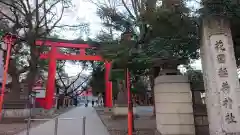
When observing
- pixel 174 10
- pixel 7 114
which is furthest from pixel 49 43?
pixel 174 10

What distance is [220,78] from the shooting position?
18.7 ft

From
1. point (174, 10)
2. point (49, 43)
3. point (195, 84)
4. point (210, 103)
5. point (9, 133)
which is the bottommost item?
point (9, 133)

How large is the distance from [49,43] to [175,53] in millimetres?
15535

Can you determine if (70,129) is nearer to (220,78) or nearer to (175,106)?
(175,106)

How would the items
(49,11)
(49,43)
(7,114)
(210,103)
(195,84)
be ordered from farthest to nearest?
(49,43) → (49,11) → (7,114) → (195,84) → (210,103)

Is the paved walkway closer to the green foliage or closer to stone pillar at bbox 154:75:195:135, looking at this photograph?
stone pillar at bbox 154:75:195:135

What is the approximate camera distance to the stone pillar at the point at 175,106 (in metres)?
6.99

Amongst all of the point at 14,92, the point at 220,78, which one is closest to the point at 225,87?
the point at 220,78

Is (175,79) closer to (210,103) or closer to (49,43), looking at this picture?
(210,103)

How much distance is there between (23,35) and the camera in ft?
58.7

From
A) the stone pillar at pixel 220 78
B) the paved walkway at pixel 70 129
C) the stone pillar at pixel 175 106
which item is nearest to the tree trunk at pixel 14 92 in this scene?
the paved walkway at pixel 70 129

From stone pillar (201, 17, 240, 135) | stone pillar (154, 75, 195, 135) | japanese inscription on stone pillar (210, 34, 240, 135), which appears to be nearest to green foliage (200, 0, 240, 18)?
stone pillar (201, 17, 240, 135)

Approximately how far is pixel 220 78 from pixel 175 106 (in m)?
1.86

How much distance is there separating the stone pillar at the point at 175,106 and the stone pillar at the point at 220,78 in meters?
1.06
